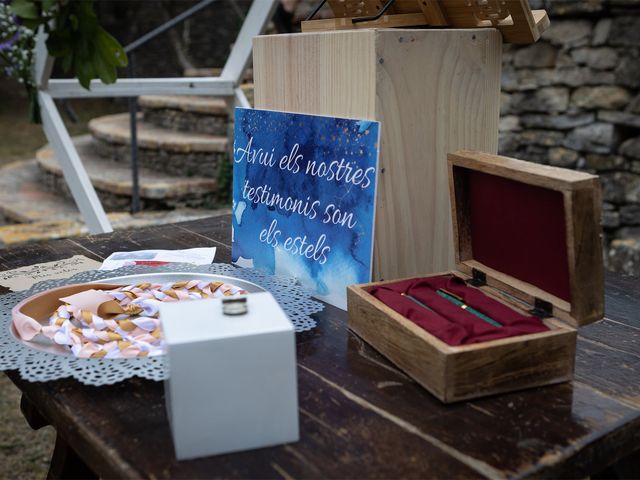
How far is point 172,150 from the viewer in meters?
4.70

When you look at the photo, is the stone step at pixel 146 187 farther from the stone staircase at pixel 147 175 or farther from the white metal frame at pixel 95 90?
the white metal frame at pixel 95 90

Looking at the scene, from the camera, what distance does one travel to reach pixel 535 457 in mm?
759

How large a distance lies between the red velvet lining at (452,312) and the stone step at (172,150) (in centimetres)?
357

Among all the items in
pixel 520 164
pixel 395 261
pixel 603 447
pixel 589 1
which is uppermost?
pixel 589 1

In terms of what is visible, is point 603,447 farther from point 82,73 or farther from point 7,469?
point 7,469

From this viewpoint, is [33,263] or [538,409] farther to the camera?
[33,263]

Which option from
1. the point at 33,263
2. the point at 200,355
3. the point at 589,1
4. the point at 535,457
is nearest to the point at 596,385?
the point at 535,457

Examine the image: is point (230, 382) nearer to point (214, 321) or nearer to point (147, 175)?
point (214, 321)

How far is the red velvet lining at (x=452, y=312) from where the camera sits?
924 mm

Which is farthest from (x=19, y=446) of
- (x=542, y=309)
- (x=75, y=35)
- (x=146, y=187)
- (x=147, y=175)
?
(x=147, y=175)

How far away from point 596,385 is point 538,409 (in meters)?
0.13

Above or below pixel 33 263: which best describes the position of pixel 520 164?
above

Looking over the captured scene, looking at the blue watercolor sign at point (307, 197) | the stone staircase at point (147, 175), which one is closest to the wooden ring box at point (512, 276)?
the blue watercolor sign at point (307, 197)

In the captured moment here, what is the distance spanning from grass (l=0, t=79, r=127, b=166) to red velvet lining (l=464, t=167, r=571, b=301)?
20.6 ft
